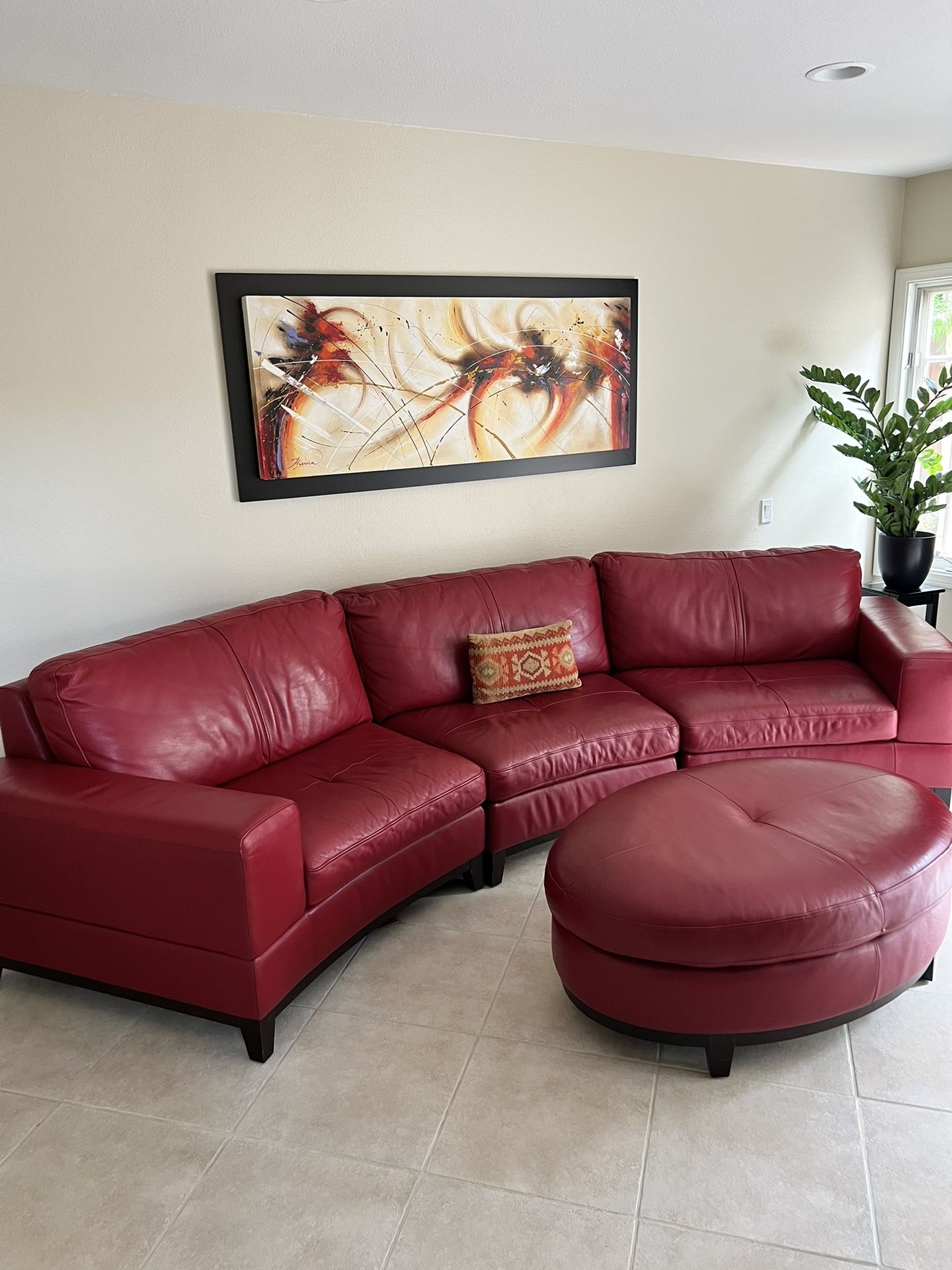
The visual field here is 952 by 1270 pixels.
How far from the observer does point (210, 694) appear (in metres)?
2.79

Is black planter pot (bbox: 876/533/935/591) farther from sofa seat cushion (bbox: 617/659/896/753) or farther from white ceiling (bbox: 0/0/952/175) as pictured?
white ceiling (bbox: 0/0/952/175)

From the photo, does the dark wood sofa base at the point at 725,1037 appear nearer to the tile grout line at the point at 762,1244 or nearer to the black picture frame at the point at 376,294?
the tile grout line at the point at 762,1244

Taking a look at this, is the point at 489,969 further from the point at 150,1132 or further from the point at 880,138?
the point at 880,138

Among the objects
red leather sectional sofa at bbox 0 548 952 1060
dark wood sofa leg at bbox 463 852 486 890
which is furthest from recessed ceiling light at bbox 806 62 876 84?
dark wood sofa leg at bbox 463 852 486 890

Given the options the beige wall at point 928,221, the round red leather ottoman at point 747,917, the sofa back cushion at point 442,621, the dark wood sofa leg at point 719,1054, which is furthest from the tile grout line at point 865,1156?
the beige wall at point 928,221

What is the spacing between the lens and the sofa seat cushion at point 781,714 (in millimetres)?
3234

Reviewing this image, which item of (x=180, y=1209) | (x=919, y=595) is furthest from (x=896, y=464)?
(x=180, y=1209)

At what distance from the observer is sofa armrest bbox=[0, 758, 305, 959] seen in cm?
213

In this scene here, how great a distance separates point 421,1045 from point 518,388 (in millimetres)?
2553

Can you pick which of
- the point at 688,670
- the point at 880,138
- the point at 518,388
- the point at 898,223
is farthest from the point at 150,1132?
the point at 898,223

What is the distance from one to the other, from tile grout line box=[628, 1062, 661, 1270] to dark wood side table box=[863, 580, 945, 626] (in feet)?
9.18

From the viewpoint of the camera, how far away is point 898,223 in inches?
180

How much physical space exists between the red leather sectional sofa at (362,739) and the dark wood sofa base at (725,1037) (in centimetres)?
82

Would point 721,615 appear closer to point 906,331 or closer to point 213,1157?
point 906,331
